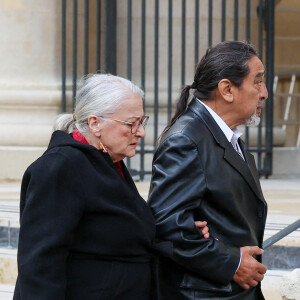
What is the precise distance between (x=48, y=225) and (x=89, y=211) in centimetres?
14

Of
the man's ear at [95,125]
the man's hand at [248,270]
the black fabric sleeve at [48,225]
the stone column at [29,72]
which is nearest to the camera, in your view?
the black fabric sleeve at [48,225]

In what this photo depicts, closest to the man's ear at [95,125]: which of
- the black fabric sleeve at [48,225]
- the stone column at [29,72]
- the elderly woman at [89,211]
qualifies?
the elderly woman at [89,211]

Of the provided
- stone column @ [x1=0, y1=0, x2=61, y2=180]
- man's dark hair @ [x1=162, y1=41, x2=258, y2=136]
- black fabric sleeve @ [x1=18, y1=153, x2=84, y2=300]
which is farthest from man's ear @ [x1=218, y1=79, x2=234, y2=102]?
stone column @ [x1=0, y1=0, x2=61, y2=180]

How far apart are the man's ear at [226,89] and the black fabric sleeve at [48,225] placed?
0.62 m

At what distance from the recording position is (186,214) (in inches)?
113

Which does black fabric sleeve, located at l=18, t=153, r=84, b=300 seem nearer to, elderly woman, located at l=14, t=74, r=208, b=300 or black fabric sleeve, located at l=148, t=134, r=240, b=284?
elderly woman, located at l=14, t=74, r=208, b=300

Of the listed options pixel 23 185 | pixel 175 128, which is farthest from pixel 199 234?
pixel 23 185

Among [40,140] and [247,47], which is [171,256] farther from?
[40,140]

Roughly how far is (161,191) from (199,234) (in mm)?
185

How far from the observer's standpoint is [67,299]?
2.71 meters

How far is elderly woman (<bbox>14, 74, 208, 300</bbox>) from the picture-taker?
2.63 m

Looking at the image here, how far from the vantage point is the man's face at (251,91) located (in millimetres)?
3018

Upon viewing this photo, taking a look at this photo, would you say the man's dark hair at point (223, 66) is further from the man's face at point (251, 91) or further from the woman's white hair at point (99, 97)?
the woman's white hair at point (99, 97)

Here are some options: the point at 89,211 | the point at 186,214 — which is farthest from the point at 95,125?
the point at 186,214
